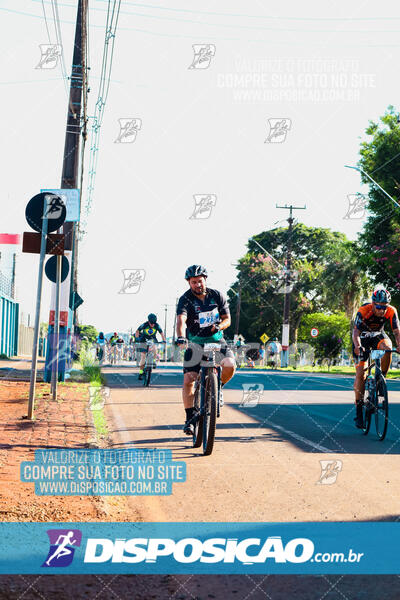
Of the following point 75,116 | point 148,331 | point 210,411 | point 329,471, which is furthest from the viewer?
point 75,116

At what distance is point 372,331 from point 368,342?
173mm

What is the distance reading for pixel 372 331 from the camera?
9.41 meters

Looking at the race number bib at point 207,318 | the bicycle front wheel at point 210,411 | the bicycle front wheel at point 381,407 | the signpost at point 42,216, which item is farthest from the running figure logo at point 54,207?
the bicycle front wheel at point 381,407

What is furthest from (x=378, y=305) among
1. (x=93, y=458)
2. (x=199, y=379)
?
(x=93, y=458)

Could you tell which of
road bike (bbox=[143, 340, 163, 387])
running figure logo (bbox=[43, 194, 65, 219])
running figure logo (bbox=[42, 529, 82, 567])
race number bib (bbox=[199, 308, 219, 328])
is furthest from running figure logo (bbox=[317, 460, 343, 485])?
road bike (bbox=[143, 340, 163, 387])

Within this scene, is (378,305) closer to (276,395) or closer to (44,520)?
(44,520)

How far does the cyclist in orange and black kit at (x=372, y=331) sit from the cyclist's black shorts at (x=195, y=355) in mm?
2201

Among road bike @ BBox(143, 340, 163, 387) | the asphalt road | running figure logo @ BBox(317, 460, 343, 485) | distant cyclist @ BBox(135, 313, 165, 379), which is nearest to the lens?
the asphalt road

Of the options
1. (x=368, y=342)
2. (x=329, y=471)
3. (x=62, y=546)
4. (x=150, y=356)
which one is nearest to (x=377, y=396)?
(x=368, y=342)

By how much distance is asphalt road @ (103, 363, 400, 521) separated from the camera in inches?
210

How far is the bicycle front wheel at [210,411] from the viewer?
296 inches

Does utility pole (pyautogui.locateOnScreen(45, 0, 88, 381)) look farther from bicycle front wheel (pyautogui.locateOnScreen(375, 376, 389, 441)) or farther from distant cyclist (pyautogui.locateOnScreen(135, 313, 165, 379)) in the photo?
bicycle front wheel (pyautogui.locateOnScreen(375, 376, 389, 441))

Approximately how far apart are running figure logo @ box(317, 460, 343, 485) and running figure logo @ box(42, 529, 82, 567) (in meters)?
2.51

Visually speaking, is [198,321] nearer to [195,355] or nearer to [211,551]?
[195,355]
